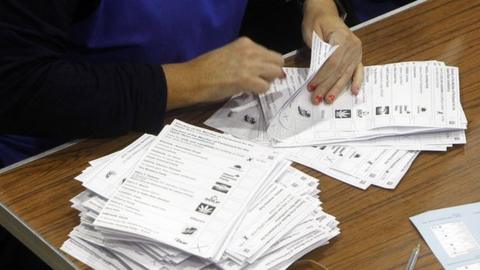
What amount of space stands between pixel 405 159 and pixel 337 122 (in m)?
0.15

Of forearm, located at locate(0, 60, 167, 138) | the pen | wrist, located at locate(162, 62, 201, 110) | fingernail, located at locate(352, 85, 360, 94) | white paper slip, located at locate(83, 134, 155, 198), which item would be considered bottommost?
the pen

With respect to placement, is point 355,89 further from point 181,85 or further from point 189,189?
point 189,189

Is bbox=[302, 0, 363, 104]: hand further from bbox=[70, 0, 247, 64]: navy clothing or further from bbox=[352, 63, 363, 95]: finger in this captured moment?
bbox=[70, 0, 247, 64]: navy clothing

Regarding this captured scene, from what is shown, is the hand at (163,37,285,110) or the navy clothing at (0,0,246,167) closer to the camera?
the navy clothing at (0,0,246,167)

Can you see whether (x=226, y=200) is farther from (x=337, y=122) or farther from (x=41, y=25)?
(x=41, y=25)

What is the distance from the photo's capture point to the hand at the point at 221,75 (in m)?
1.40

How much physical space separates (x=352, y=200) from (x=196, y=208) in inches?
10.8

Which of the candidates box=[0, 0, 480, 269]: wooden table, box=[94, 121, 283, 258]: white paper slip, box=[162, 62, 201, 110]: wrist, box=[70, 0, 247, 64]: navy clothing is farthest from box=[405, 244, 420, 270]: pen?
Result: box=[70, 0, 247, 64]: navy clothing

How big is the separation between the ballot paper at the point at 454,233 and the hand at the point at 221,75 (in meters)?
0.43

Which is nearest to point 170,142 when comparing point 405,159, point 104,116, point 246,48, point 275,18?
point 104,116

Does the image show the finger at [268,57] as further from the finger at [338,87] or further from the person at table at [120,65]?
the finger at [338,87]

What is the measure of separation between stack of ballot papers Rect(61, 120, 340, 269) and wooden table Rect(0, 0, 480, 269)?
33mm

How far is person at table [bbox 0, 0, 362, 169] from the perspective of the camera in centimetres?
128

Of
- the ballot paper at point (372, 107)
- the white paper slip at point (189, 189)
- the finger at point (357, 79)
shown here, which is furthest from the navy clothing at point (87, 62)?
the finger at point (357, 79)
